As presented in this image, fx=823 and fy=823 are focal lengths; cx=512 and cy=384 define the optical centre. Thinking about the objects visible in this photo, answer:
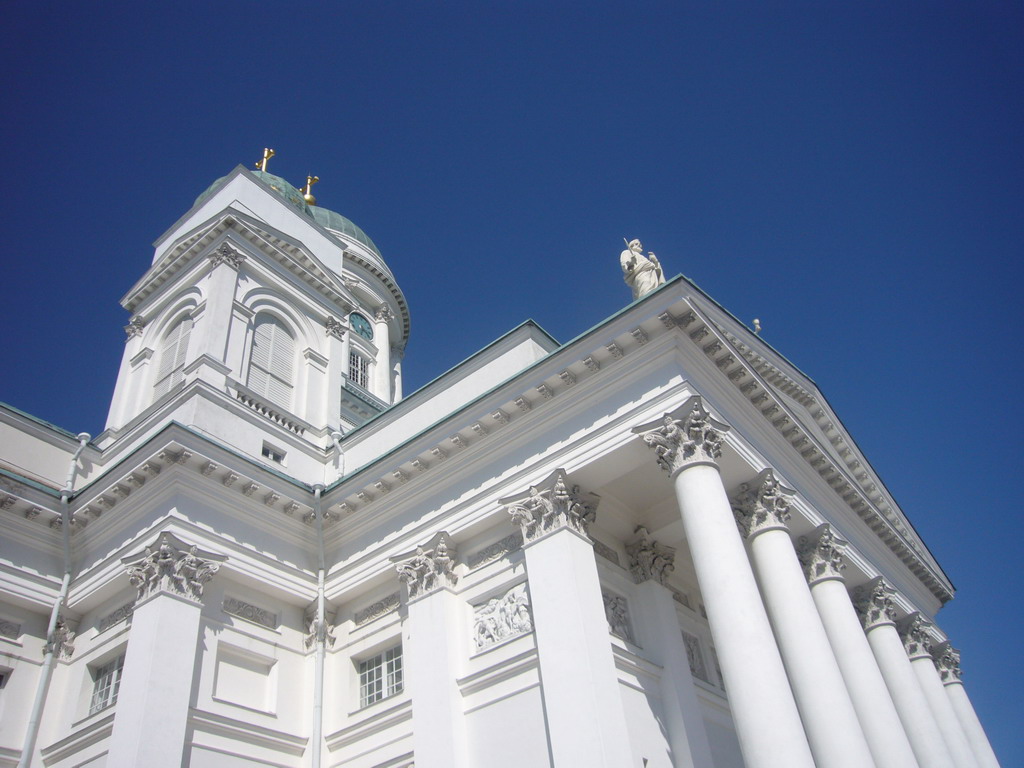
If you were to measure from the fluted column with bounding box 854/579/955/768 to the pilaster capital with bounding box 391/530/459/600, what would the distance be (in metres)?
9.75

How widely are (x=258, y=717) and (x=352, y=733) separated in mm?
1701

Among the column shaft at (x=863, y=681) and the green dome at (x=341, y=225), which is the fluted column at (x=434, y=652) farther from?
the green dome at (x=341, y=225)

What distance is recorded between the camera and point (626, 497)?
16.2 m

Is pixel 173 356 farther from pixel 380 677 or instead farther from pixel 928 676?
pixel 928 676

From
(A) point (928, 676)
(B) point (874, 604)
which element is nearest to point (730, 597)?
(B) point (874, 604)

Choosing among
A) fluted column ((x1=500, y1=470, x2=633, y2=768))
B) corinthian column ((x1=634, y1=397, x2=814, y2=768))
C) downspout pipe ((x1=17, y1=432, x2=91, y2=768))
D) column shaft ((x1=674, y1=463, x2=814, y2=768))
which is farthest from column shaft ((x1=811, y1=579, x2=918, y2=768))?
downspout pipe ((x1=17, y1=432, x2=91, y2=768))

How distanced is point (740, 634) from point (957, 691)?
1587 cm

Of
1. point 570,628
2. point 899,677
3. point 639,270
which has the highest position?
point 639,270

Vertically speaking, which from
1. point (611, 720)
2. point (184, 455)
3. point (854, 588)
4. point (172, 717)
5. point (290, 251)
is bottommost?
point (611, 720)

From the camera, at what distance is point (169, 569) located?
14344 millimetres

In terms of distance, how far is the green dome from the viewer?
36.2 metres

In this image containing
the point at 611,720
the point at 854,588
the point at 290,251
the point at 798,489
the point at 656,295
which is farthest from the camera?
the point at 290,251

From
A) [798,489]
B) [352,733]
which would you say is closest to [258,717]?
[352,733]

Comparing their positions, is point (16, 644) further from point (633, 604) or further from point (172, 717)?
point (633, 604)
